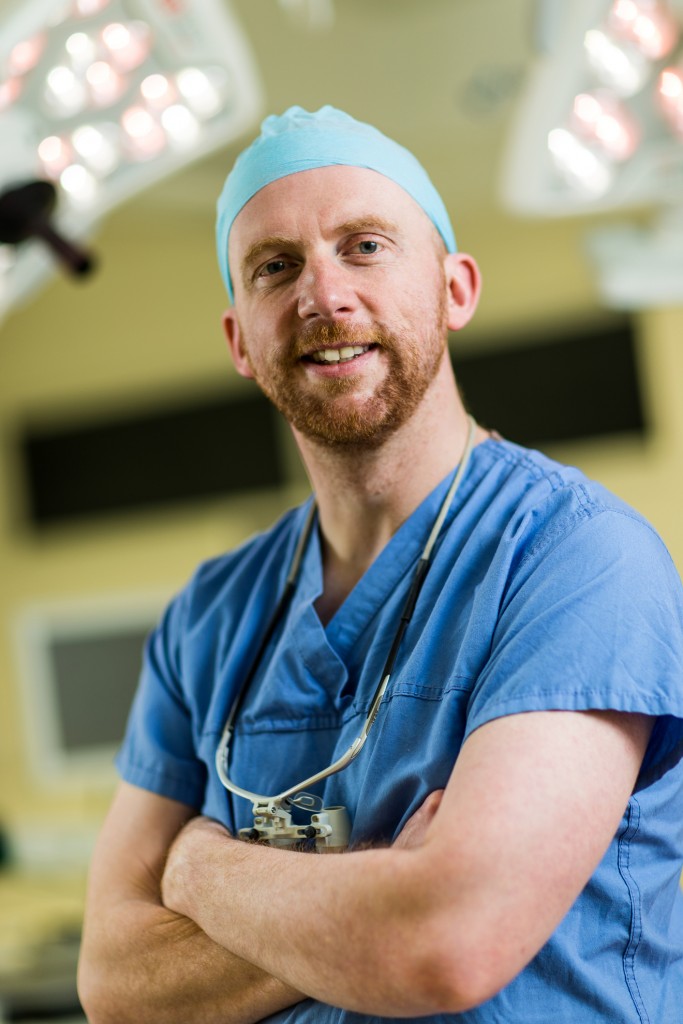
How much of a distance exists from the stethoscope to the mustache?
16cm

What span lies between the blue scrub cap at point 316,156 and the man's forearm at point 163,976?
729mm

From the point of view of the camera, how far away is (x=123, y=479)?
195 inches

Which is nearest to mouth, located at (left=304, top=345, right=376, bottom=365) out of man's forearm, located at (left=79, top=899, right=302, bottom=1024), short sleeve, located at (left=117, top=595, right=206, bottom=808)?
short sleeve, located at (left=117, top=595, right=206, bottom=808)

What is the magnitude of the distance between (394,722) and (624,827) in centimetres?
22

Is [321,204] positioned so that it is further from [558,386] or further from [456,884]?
[558,386]

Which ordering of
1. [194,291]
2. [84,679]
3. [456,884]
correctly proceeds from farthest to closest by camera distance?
[194,291]
[84,679]
[456,884]

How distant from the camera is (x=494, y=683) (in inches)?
39.6

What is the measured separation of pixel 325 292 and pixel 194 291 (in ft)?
12.6

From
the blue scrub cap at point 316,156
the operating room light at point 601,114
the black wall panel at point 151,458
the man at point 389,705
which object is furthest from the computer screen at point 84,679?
the blue scrub cap at point 316,156

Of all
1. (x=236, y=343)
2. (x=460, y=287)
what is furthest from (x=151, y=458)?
(x=460, y=287)

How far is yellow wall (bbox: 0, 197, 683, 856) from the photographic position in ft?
15.2

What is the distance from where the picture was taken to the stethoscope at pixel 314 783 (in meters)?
1.11

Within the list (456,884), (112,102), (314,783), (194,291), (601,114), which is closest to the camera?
(456,884)

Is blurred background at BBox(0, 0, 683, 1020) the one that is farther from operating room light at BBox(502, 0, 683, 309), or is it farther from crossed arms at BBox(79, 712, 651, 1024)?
crossed arms at BBox(79, 712, 651, 1024)
